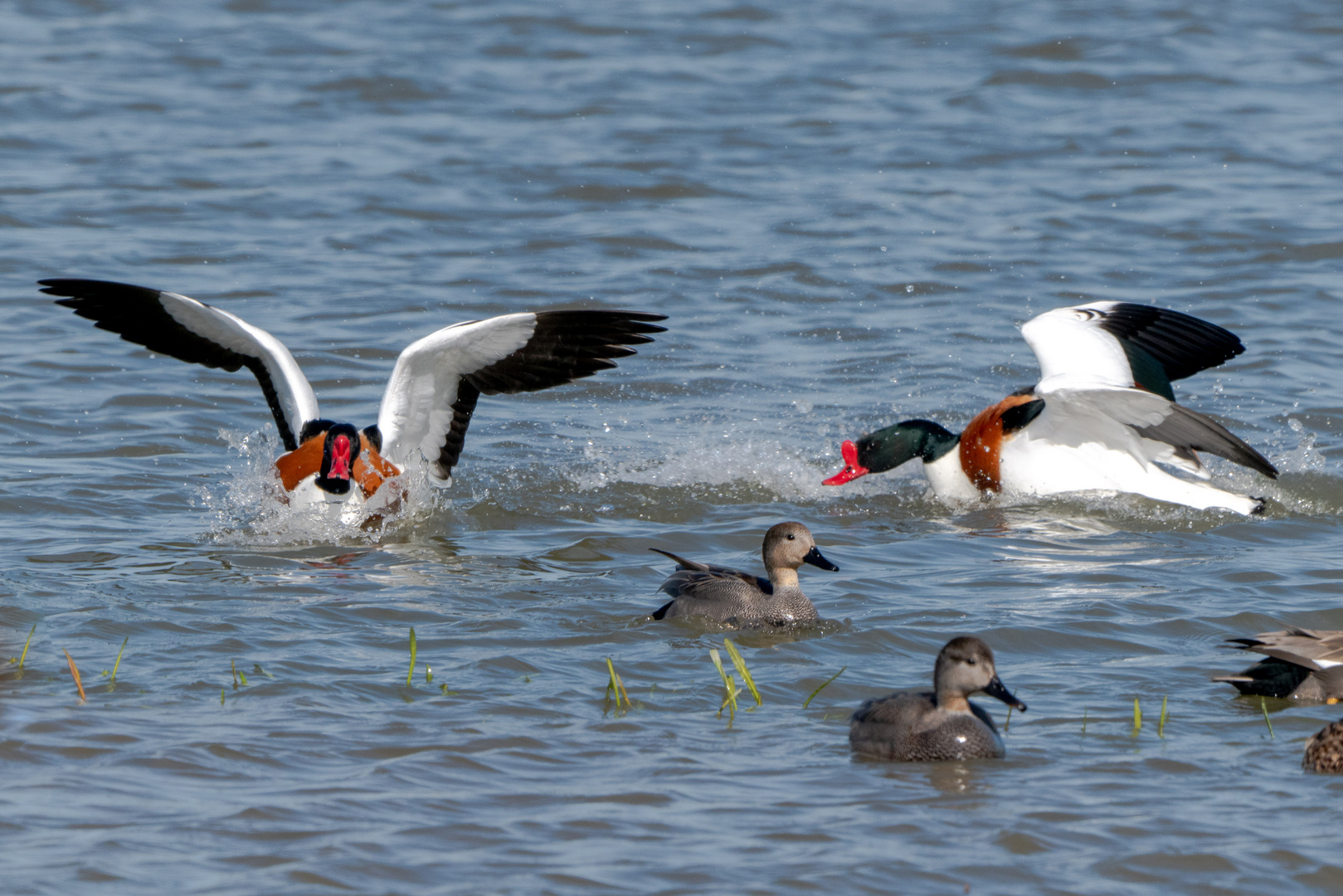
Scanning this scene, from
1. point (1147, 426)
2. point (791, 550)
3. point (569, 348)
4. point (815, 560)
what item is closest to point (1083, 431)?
point (1147, 426)

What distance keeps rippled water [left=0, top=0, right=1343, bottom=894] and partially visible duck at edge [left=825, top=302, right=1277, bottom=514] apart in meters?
0.27

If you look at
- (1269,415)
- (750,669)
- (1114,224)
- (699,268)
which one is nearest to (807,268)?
(699,268)

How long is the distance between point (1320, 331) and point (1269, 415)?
237cm

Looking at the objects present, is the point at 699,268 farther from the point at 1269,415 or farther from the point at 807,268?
the point at 1269,415

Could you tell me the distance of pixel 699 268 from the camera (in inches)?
569

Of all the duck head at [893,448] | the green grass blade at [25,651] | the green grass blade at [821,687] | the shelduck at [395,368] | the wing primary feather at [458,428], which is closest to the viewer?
the green grass blade at [821,687]

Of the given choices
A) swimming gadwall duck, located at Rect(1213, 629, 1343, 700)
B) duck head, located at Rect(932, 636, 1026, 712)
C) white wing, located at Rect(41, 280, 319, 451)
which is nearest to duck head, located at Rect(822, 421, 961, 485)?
white wing, located at Rect(41, 280, 319, 451)

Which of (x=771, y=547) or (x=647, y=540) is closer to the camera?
(x=771, y=547)

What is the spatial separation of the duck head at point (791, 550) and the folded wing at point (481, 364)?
1761 mm

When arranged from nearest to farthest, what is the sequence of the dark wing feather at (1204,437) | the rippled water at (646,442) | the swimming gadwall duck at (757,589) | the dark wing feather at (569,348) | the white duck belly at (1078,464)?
1. the rippled water at (646,442)
2. the swimming gadwall duck at (757,589)
3. the dark wing feather at (1204,437)
4. the dark wing feather at (569,348)
5. the white duck belly at (1078,464)

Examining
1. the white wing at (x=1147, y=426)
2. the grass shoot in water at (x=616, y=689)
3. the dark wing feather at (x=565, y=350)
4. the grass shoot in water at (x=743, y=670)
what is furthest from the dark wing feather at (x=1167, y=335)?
the grass shoot in water at (x=616, y=689)

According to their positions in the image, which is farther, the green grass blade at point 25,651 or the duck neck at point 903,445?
the duck neck at point 903,445

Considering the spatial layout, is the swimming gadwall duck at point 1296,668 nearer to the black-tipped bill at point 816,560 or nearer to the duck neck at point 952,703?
the duck neck at point 952,703

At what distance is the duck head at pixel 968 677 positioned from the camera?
5.25 metres
